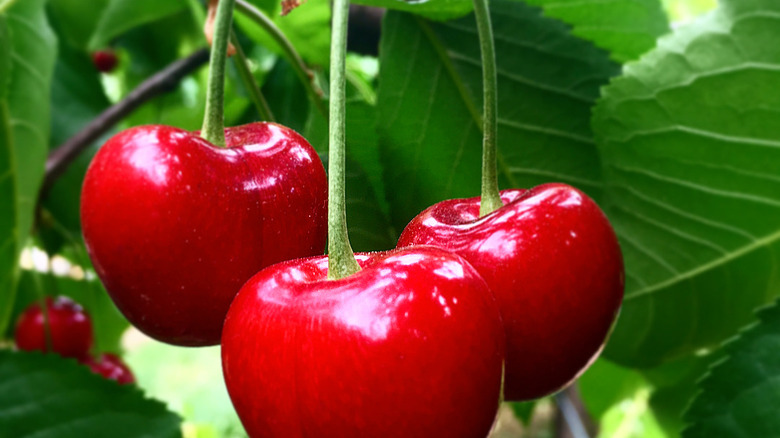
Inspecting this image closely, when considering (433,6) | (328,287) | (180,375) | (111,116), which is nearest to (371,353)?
(328,287)

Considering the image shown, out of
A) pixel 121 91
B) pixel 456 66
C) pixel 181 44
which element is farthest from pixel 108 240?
pixel 121 91

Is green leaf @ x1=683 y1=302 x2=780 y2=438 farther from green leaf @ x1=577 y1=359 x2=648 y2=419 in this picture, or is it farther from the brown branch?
the brown branch

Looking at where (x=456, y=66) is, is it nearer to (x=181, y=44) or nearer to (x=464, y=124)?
(x=464, y=124)

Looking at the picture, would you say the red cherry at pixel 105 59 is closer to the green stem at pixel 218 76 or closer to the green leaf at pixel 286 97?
the green leaf at pixel 286 97

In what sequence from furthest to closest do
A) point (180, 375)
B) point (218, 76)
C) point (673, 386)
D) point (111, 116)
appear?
point (180, 375) → point (111, 116) → point (673, 386) → point (218, 76)

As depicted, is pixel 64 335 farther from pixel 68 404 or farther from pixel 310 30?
pixel 310 30

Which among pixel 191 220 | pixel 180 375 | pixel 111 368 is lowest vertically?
pixel 180 375
